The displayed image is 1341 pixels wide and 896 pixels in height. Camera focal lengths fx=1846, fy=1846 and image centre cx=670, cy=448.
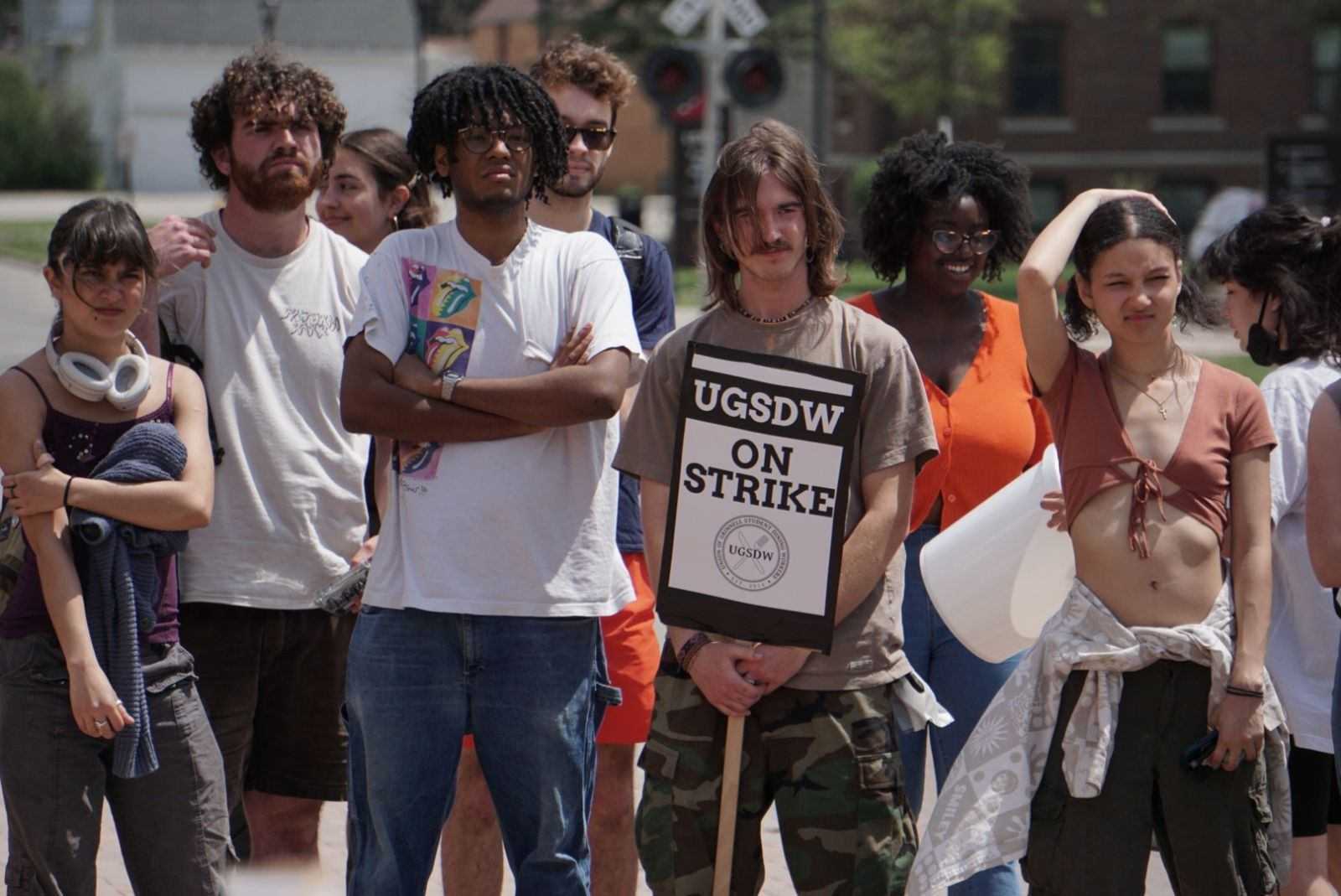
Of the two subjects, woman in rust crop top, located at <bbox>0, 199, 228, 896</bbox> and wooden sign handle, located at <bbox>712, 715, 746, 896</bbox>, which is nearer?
wooden sign handle, located at <bbox>712, 715, 746, 896</bbox>

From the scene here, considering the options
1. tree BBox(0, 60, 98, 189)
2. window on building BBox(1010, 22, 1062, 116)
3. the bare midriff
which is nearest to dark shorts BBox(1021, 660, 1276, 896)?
the bare midriff

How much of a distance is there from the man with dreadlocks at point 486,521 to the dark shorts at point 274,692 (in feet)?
1.92

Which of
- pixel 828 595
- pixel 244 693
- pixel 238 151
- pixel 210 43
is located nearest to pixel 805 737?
pixel 828 595

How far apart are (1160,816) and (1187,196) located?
150ft

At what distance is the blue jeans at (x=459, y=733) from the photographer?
4004 mm

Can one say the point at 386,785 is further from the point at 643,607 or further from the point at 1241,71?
the point at 1241,71

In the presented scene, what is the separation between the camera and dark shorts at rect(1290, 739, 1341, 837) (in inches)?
177

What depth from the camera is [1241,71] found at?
4788cm

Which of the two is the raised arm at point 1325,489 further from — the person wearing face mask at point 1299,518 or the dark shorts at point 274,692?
the dark shorts at point 274,692

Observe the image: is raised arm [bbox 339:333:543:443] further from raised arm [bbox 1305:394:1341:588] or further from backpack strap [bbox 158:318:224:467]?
raised arm [bbox 1305:394:1341:588]

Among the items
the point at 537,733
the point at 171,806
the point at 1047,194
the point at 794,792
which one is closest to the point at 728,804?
the point at 794,792

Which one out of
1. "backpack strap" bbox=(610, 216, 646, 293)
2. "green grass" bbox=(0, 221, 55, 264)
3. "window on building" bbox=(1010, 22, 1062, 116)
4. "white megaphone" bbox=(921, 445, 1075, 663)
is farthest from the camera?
"window on building" bbox=(1010, 22, 1062, 116)

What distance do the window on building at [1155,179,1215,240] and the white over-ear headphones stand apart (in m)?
42.8

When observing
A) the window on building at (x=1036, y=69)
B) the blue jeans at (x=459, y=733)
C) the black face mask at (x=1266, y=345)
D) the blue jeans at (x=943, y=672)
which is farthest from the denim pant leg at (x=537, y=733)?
the window on building at (x=1036, y=69)
